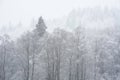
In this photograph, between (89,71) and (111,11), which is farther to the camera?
(111,11)

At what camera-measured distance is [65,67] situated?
34094mm

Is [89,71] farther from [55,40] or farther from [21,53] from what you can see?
[21,53]

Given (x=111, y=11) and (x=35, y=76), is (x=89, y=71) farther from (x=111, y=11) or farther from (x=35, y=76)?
(x=111, y=11)

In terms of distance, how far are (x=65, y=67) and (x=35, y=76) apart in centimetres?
570

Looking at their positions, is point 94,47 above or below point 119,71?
above

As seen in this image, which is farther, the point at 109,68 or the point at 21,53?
the point at 109,68

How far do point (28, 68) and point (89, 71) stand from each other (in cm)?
1376

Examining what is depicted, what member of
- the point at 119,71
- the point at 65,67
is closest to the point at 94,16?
the point at 119,71

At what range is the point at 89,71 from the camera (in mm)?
38906

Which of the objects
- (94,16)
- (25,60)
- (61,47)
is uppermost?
(94,16)

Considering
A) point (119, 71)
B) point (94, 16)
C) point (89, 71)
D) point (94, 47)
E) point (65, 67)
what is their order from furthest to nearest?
1. point (94, 16)
2. point (119, 71)
3. point (94, 47)
4. point (89, 71)
5. point (65, 67)

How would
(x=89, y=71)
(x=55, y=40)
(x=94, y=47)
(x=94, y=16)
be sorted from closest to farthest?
(x=55, y=40) < (x=89, y=71) < (x=94, y=47) < (x=94, y=16)

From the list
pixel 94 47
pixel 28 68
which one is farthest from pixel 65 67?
pixel 94 47

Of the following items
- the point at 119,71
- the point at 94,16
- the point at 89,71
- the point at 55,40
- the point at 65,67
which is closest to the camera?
the point at 55,40
